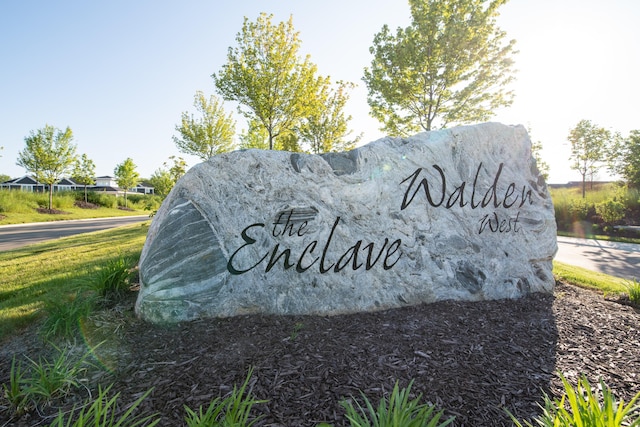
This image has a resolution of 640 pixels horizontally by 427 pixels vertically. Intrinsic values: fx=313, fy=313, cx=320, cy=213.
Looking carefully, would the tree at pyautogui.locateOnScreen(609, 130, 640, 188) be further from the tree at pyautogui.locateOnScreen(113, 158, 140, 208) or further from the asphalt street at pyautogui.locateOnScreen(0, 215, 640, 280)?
the tree at pyautogui.locateOnScreen(113, 158, 140, 208)

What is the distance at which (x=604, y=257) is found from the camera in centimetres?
1045

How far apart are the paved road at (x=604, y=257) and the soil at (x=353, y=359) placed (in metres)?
5.43

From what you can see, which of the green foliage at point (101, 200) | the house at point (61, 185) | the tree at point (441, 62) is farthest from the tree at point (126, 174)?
the tree at point (441, 62)

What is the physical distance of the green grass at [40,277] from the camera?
420cm

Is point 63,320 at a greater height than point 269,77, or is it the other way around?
point 269,77

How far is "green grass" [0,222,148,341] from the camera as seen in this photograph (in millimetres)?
4203

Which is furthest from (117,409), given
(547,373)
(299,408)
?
(547,373)

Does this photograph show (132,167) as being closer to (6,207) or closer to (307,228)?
(6,207)

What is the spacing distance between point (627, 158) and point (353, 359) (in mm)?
33388

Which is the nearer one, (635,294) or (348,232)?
(348,232)

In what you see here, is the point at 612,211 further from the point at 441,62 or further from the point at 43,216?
the point at 43,216

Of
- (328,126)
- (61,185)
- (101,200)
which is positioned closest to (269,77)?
(328,126)

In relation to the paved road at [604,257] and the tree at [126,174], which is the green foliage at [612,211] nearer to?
the paved road at [604,257]

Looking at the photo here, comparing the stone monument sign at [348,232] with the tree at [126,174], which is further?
the tree at [126,174]
